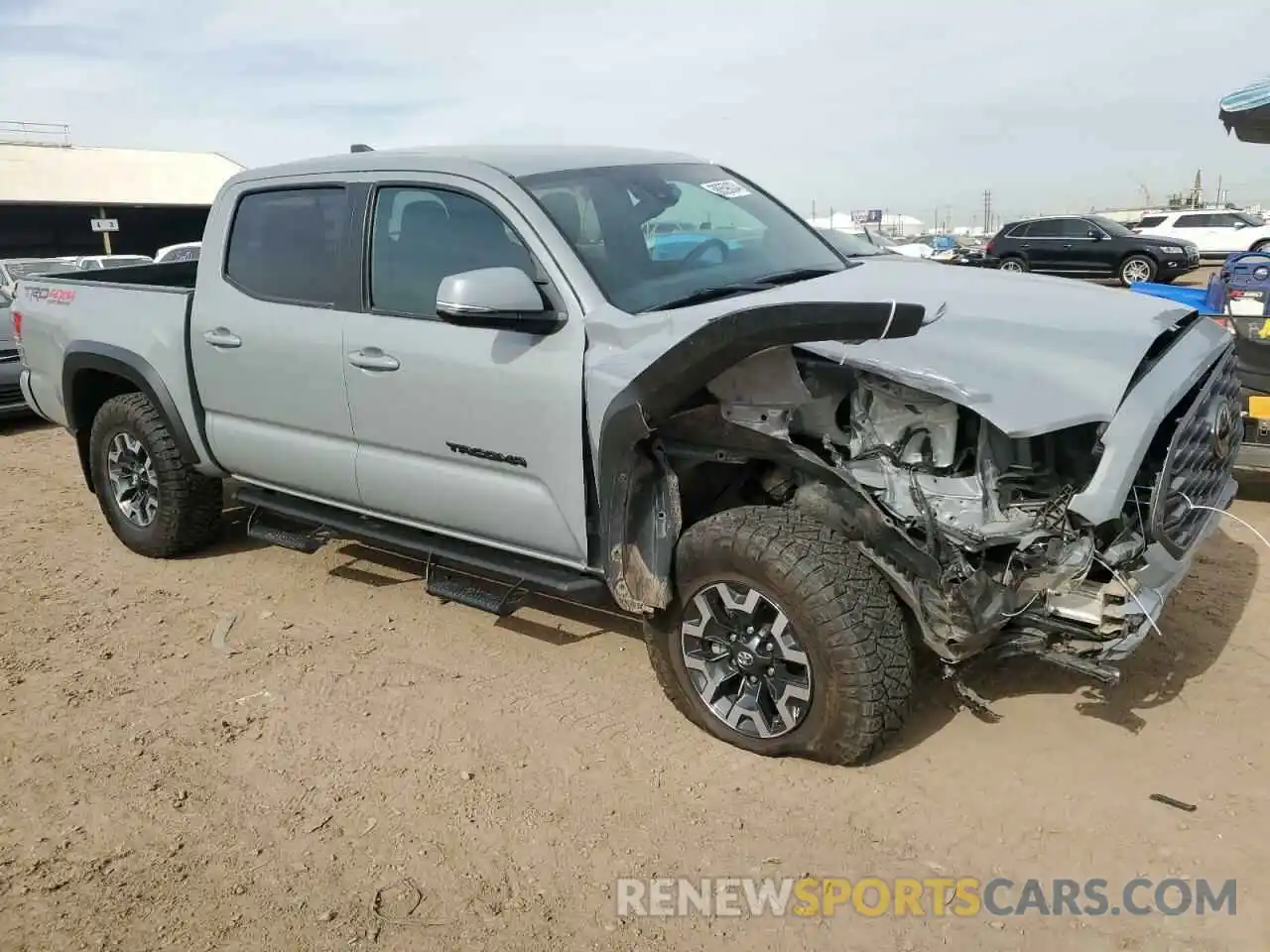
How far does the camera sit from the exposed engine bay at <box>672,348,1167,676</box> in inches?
116

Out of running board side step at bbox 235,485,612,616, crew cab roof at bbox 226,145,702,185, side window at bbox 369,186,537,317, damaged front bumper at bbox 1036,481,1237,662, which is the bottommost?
running board side step at bbox 235,485,612,616

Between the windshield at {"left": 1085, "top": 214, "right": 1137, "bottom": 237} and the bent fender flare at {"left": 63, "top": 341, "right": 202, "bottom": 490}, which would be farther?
the windshield at {"left": 1085, "top": 214, "right": 1137, "bottom": 237}

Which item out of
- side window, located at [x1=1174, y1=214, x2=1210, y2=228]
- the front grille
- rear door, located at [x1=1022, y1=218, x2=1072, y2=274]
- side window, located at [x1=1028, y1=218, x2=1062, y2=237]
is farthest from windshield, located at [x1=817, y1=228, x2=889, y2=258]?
side window, located at [x1=1174, y1=214, x2=1210, y2=228]

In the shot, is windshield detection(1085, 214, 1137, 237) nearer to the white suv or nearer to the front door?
the white suv

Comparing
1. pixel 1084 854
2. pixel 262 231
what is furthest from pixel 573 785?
pixel 262 231

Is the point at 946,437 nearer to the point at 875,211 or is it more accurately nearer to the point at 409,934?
the point at 409,934

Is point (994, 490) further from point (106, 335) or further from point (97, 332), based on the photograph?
point (97, 332)

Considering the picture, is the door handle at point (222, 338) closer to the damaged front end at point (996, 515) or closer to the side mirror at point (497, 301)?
the side mirror at point (497, 301)

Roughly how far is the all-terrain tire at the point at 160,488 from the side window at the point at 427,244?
190cm

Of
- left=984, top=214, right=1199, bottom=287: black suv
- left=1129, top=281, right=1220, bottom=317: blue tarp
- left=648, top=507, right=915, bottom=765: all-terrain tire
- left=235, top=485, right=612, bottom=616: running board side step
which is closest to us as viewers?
left=648, top=507, right=915, bottom=765: all-terrain tire

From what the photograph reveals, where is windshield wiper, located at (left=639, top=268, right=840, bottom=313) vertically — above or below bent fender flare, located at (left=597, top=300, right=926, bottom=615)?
above

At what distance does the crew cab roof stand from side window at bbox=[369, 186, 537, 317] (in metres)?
0.12

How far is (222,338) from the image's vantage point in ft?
15.4

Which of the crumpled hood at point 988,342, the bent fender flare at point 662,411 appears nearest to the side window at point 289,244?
the crumpled hood at point 988,342
